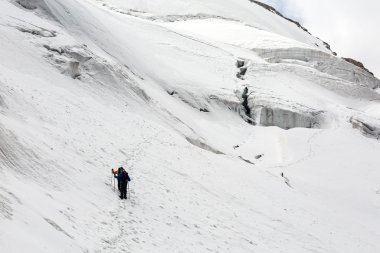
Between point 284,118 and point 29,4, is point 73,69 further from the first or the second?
point 284,118

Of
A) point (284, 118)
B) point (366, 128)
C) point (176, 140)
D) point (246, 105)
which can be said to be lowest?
point (176, 140)

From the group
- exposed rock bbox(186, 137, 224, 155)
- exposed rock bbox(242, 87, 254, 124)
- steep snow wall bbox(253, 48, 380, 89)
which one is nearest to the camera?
exposed rock bbox(186, 137, 224, 155)

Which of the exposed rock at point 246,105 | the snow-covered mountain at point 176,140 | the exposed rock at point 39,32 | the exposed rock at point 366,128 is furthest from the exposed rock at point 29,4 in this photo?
the exposed rock at point 366,128

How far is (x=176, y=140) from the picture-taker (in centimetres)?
2925

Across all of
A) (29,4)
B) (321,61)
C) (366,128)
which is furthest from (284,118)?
(29,4)

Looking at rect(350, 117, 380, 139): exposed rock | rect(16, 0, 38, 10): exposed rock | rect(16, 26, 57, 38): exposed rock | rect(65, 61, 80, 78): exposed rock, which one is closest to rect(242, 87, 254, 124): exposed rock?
rect(350, 117, 380, 139): exposed rock

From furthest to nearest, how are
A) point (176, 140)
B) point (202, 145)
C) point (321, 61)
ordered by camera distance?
point (321, 61) → point (202, 145) → point (176, 140)

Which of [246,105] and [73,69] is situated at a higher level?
[246,105]

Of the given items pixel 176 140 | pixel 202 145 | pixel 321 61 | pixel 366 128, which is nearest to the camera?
pixel 176 140

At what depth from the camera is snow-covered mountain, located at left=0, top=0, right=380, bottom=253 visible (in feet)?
47.1

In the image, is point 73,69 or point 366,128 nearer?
point 73,69

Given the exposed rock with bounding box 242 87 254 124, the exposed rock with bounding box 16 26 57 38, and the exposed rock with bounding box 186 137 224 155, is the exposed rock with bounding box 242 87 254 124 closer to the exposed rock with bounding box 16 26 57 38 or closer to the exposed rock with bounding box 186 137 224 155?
the exposed rock with bounding box 186 137 224 155

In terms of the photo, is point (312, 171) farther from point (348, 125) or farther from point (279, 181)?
point (348, 125)

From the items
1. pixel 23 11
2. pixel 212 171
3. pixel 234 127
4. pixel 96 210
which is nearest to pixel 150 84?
pixel 234 127
